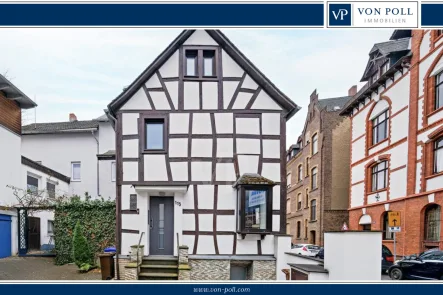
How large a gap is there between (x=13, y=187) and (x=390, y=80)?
337 cm

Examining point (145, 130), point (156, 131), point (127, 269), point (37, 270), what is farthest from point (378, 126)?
point (37, 270)

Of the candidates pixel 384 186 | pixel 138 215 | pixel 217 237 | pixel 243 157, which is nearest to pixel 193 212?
pixel 217 237

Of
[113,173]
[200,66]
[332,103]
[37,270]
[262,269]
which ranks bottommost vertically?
[262,269]

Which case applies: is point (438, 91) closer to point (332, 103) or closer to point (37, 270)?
point (332, 103)

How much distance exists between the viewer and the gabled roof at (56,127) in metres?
2.33

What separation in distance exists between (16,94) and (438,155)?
11.2 ft

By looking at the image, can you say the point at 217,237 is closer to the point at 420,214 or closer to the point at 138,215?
the point at 138,215

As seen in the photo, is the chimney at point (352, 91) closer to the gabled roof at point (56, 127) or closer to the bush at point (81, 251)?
the gabled roof at point (56, 127)

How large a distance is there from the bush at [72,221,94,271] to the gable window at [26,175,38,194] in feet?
1.70

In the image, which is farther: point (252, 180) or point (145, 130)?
point (145, 130)

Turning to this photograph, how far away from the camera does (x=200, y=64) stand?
3402 millimetres

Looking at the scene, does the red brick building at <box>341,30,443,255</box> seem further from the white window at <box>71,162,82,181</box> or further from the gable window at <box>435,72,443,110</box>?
the white window at <box>71,162,82,181</box>

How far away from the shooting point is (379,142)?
2371 millimetres

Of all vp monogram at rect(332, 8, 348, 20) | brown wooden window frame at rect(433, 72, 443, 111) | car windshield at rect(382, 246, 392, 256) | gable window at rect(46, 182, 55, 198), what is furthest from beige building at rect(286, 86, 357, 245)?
gable window at rect(46, 182, 55, 198)
